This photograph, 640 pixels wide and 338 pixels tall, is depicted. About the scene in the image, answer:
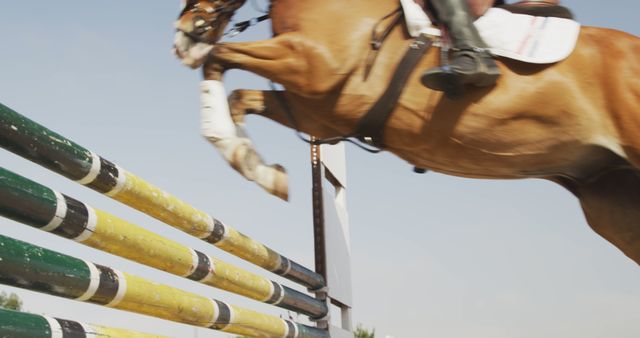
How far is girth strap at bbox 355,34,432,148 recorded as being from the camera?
3.28 meters

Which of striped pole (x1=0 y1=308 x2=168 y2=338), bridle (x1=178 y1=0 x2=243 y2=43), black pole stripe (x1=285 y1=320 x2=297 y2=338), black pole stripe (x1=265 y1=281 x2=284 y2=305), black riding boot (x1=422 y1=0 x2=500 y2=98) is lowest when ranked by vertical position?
striped pole (x1=0 y1=308 x2=168 y2=338)

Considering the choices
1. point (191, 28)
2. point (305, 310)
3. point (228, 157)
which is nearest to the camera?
point (228, 157)

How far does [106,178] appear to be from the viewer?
3039mm

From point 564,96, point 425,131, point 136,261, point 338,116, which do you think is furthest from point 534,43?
point 136,261

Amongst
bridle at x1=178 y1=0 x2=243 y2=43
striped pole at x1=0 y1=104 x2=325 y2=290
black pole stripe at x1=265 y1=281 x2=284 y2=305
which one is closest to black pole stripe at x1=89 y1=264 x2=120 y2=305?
striped pole at x1=0 y1=104 x2=325 y2=290

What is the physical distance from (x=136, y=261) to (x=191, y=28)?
1.11 m

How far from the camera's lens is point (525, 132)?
10.8 feet

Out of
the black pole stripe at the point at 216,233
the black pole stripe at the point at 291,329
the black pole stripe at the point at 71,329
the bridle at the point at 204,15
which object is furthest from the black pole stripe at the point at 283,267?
the black pole stripe at the point at 71,329

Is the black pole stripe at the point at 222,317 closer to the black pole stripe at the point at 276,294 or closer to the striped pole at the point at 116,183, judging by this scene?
the striped pole at the point at 116,183

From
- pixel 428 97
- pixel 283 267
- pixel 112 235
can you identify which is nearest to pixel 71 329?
pixel 112 235

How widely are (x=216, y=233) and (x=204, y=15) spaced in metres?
1.26

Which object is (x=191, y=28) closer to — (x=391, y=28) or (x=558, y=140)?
(x=391, y=28)

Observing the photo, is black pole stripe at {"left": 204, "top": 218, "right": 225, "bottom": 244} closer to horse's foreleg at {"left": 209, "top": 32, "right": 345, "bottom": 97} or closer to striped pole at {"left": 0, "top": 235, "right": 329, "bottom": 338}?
striped pole at {"left": 0, "top": 235, "right": 329, "bottom": 338}

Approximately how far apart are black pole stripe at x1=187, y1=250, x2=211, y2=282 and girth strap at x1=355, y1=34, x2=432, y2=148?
1.14m
